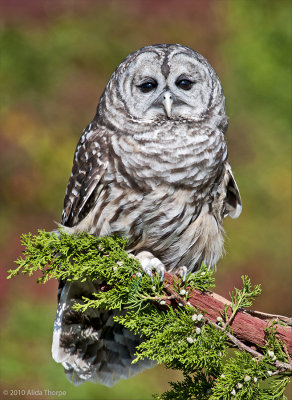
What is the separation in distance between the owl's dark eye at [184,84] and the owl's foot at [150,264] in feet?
2.62

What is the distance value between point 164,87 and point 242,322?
1.12m

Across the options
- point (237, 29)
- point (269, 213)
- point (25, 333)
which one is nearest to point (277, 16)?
point (237, 29)

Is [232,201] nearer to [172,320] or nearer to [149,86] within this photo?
[149,86]

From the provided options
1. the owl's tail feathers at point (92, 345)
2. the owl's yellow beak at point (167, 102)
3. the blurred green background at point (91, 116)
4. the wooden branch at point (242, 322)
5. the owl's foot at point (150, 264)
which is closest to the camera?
the wooden branch at point (242, 322)

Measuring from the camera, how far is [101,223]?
8.71 ft

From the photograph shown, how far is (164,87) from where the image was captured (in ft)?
8.73

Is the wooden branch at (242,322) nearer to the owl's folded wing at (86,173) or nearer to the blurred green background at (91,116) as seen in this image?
the owl's folded wing at (86,173)

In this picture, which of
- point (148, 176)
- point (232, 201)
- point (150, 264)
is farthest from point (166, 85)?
point (150, 264)

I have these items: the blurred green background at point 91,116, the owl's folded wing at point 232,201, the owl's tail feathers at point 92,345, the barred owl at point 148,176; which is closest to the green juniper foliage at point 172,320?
the barred owl at point 148,176

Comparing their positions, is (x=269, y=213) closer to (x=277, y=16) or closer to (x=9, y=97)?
(x=277, y=16)

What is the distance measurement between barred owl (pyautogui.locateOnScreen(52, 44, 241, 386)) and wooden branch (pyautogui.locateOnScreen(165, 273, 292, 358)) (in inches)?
9.9

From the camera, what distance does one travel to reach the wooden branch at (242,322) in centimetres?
224

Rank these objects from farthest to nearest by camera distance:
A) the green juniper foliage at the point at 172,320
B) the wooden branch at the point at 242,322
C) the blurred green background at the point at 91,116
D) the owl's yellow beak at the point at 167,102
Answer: the blurred green background at the point at 91,116, the owl's yellow beak at the point at 167,102, the wooden branch at the point at 242,322, the green juniper foliage at the point at 172,320

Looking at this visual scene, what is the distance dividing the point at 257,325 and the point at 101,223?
2.78 ft
